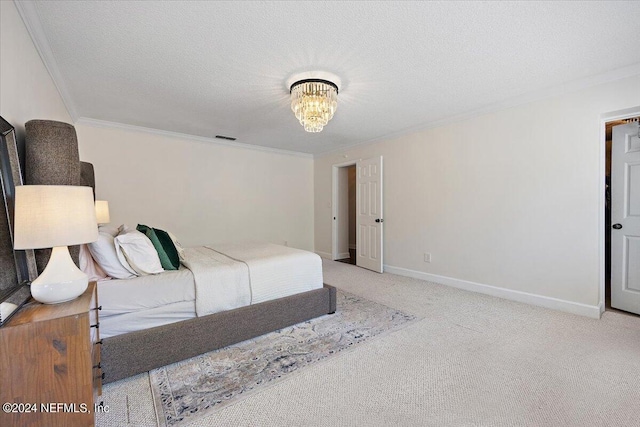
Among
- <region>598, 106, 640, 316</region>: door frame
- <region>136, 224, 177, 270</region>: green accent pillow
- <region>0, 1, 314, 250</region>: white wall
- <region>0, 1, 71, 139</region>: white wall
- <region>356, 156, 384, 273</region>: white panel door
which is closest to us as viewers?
<region>0, 1, 71, 139</region>: white wall

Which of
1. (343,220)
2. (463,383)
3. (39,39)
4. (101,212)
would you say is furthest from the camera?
(343,220)

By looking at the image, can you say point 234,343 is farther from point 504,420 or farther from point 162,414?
point 504,420

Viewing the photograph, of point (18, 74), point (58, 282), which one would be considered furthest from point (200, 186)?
point (58, 282)

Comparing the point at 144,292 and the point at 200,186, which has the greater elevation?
the point at 200,186

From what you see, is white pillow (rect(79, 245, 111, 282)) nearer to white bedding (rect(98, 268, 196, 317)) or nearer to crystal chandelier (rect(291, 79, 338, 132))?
white bedding (rect(98, 268, 196, 317))

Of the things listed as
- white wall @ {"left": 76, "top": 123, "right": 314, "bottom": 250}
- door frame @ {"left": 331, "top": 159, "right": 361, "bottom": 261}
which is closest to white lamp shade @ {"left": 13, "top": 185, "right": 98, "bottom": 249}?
white wall @ {"left": 76, "top": 123, "right": 314, "bottom": 250}

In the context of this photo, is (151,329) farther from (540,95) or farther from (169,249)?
(540,95)

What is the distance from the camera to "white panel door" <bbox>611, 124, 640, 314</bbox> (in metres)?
2.86

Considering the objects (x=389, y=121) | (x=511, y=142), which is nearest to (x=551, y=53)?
(x=511, y=142)

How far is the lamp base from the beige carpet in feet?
2.43

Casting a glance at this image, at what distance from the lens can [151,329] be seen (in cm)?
196

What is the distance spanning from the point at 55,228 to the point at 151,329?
1013 mm

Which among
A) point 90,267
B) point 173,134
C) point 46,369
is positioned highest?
point 173,134

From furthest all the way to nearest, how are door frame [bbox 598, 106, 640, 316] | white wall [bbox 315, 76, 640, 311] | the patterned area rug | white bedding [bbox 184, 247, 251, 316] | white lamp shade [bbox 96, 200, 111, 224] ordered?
white lamp shade [bbox 96, 200, 111, 224]
white wall [bbox 315, 76, 640, 311]
door frame [bbox 598, 106, 640, 316]
white bedding [bbox 184, 247, 251, 316]
the patterned area rug
